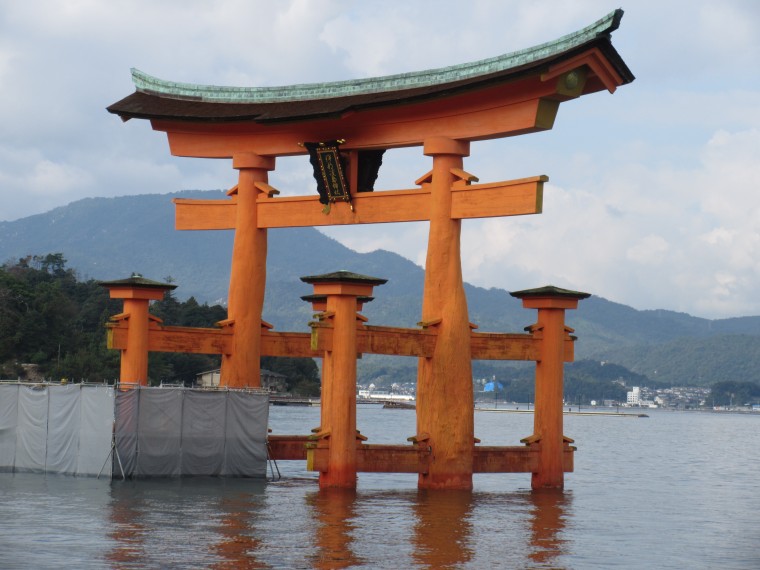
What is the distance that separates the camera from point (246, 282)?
31516 millimetres

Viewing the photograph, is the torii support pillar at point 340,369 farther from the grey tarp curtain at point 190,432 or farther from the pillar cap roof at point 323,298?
the grey tarp curtain at point 190,432

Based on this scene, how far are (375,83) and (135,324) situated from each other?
7809mm

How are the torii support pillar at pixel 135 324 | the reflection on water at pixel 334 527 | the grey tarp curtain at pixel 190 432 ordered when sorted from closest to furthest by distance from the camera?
1. the reflection on water at pixel 334 527
2. the grey tarp curtain at pixel 190 432
3. the torii support pillar at pixel 135 324

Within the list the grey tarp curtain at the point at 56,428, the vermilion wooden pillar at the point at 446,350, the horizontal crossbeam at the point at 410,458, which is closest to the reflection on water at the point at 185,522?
the grey tarp curtain at the point at 56,428

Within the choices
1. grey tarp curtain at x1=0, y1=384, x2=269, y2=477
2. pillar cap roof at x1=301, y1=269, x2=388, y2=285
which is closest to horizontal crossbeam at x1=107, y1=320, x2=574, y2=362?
pillar cap roof at x1=301, y1=269, x2=388, y2=285

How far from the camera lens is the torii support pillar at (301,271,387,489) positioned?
88.7ft

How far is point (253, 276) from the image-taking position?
31.5 meters

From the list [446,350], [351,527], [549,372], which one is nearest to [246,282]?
[446,350]

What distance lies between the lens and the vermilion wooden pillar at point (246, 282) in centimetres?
3122

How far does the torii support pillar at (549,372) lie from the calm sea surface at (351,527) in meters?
1.12

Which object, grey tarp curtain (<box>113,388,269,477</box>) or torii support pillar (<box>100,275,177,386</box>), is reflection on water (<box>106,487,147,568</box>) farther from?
torii support pillar (<box>100,275,177,386</box>)

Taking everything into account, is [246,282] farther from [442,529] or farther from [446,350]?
[442,529]

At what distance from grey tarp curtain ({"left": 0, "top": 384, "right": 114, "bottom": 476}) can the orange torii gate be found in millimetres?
1368

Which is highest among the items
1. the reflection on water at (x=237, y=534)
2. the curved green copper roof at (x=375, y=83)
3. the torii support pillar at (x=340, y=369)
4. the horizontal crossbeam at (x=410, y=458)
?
the curved green copper roof at (x=375, y=83)
